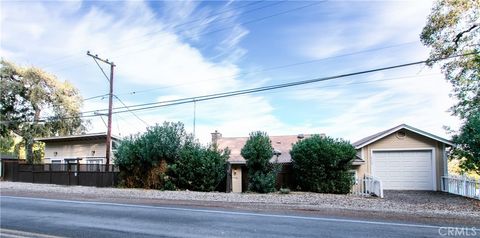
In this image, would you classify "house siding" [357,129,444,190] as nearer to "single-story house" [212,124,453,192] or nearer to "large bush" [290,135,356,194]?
"single-story house" [212,124,453,192]

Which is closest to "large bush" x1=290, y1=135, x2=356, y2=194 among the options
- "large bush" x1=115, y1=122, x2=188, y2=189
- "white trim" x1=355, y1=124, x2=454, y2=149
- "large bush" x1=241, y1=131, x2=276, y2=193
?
"large bush" x1=241, y1=131, x2=276, y2=193

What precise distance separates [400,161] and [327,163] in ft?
16.7

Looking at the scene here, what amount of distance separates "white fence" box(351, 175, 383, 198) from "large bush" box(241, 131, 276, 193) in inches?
178

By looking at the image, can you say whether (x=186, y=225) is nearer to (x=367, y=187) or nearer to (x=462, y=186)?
(x=367, y=187)

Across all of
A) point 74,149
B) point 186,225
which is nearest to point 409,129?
point 186,225

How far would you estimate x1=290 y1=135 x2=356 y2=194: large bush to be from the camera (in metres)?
20.2

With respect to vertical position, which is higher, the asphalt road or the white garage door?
the white garage door

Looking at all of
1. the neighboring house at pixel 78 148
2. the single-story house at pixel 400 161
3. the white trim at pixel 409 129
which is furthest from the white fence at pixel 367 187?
the neighboring house at pixel 78 148

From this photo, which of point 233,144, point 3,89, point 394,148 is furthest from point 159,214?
point 3,89

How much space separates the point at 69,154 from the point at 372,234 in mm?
29908

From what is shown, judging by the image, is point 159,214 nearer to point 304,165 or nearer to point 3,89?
point 304,165

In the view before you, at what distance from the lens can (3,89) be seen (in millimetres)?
38969

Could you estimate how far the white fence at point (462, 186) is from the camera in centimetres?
1688

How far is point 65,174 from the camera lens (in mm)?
27266
